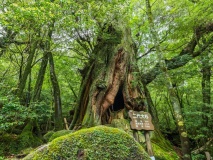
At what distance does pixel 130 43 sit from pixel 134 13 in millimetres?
2805

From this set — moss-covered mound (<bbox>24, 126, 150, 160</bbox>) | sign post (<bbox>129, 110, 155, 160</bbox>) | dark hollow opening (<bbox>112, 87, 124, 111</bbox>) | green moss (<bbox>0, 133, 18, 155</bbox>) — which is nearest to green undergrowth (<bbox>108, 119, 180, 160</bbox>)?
dark hollow opening (<bbox>112, 87, 124, 111</bbox>)

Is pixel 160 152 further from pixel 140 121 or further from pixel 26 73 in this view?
pixel 26 73

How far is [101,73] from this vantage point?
311 inches

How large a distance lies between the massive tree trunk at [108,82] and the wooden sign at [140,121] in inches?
89.0

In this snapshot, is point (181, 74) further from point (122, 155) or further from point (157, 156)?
point (122, 155)

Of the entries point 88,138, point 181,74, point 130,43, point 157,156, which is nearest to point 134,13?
point 130,43

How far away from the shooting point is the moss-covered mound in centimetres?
248

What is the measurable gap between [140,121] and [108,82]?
2.84m

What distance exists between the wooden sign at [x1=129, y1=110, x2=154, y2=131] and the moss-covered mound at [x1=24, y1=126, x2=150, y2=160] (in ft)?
6.80

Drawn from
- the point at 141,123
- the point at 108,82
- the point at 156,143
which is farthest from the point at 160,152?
the point at 108,82

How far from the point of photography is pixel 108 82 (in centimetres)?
752

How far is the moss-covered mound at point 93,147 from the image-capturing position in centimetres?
248

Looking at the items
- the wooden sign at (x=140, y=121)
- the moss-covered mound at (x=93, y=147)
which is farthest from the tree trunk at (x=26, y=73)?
the moss-covered mound at (x=93, y=147)

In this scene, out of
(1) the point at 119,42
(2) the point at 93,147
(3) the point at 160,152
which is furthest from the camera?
(1) the point at 119,42
